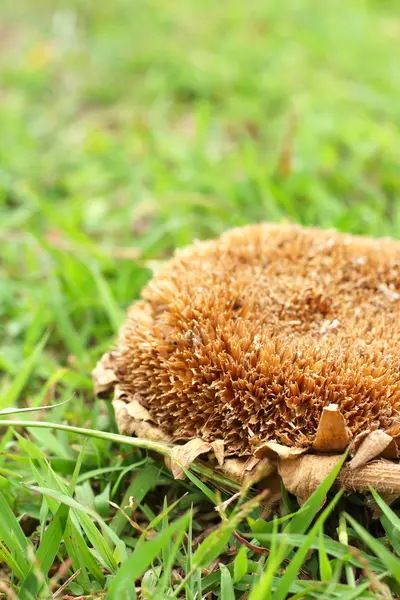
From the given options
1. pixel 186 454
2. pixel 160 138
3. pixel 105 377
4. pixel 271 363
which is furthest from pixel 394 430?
pixel 160 138

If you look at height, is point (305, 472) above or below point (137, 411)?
below

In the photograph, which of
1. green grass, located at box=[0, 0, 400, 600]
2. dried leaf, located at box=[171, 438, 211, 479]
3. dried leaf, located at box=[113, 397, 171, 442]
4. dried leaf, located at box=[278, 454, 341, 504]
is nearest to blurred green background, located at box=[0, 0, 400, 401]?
green grass, located at box=[0, 0, 400, 600]

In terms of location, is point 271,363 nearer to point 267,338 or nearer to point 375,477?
point 267,338

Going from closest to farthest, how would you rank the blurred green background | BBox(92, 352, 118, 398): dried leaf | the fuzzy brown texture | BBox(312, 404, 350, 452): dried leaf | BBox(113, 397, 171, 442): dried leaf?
1. BBox(312, 404, 350, 452): dried leaf
2. the fuzzy brown texture
3. BBox(113, 397, 171, 442): dried leaf
4. BBox(92, 352, 118, 398): dried leaf
5. the blurred green background

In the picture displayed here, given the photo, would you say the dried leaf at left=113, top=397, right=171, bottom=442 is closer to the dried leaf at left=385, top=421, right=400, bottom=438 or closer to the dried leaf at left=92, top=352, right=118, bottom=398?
the dried leaf at left=92, top=352, right=118, bottom=398

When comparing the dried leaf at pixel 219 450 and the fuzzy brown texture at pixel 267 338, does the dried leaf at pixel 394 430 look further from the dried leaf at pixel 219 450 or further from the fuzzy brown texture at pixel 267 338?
the dried leaf at pixel 219 450

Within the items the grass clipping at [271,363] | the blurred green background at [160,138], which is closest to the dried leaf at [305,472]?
the grass clipping at [271,363]
